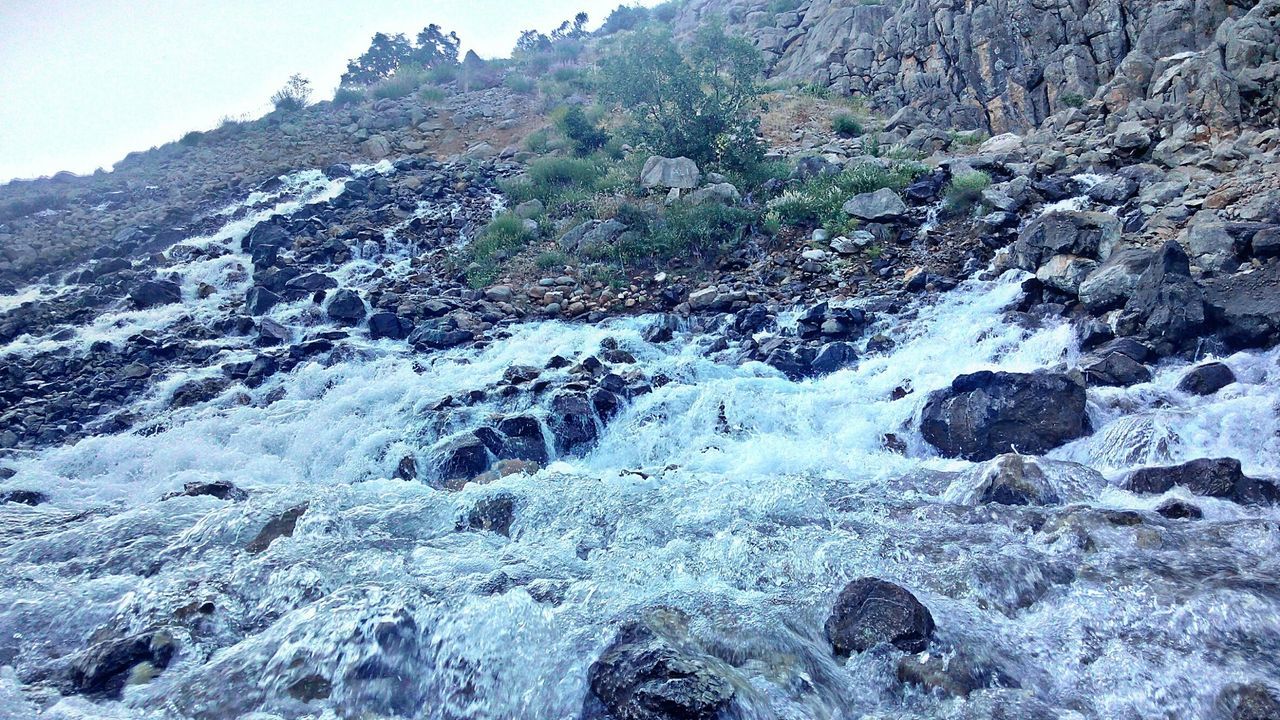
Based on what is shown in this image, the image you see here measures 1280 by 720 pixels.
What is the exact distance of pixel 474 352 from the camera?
8906 millimetres

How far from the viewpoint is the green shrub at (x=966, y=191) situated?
10.4 meters

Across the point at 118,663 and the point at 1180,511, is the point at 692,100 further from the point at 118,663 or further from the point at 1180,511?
the point at 118,663

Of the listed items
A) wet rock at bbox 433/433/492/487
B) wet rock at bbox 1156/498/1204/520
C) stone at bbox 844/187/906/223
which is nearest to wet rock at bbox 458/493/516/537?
wet rock at bbox 433/433/492/487

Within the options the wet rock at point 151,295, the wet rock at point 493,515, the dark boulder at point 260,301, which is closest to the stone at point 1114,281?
the wet rock at point 493,515

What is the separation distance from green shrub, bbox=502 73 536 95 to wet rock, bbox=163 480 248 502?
19.0 meters

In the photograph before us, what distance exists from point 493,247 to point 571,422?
18.9ft

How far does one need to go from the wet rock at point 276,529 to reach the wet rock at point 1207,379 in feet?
22.2

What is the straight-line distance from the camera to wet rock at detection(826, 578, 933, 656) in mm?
3391

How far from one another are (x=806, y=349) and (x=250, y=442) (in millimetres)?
5817

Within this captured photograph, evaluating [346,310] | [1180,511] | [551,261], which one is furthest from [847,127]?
[1180,511]

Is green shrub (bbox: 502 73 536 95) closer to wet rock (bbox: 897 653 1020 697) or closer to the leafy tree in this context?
the leafy tree

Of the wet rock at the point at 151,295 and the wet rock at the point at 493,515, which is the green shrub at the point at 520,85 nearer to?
the wet rock at the point at 151,295

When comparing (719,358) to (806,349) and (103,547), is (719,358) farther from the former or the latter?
(103,547)

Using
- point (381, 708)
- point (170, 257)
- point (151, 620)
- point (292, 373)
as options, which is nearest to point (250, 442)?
point (292, 373)
